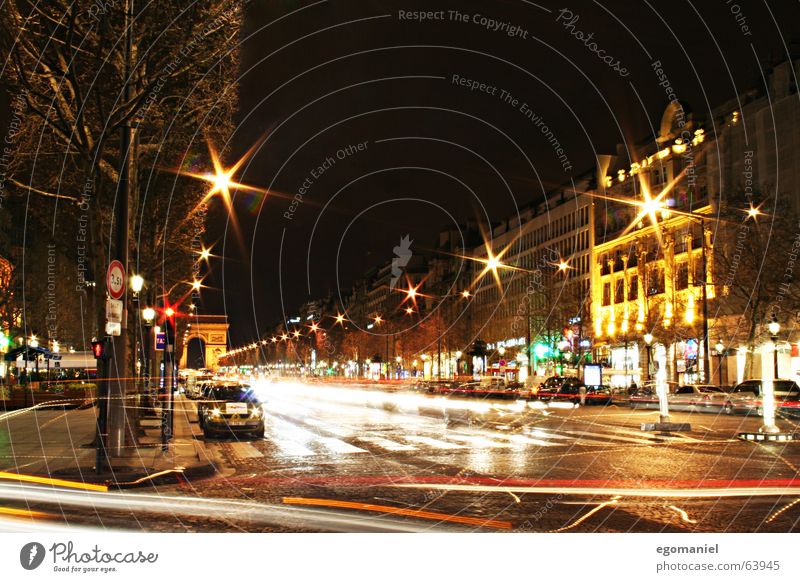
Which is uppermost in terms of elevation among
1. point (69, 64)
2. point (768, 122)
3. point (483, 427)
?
point (768, 122)

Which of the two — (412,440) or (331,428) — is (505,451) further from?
(331,428)

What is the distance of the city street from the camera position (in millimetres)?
10852

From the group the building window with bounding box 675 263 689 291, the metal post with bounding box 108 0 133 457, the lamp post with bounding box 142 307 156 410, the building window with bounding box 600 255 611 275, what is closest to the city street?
the metal post with bounding box 108 0 133 457

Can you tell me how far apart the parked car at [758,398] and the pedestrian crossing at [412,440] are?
12.3m

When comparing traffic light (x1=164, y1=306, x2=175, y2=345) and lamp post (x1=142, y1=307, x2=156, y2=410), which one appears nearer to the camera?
traffic light (x1=164, y1=306, x2=175, y2=345)

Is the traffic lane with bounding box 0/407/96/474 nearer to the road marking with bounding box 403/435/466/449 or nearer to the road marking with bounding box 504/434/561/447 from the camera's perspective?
the road marking with bounding box 403/435/466/449

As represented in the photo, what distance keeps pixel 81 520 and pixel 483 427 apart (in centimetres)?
2034

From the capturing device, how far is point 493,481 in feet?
48.9

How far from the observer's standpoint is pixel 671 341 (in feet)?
209

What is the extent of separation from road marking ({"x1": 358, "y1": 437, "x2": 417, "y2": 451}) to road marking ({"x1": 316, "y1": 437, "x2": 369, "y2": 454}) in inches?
30.6
